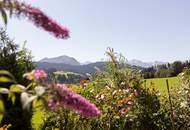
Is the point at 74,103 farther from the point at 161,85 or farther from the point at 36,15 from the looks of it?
the point at 161,85

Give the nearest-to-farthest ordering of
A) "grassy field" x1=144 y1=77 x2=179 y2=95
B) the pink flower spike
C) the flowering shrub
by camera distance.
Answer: the flowering shrub
the pink flower spike
"grassy field" x1=144 y1=77 x2=179 y2=95

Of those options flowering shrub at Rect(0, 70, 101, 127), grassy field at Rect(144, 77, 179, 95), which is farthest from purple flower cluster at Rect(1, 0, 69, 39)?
grassy field at Rect(144, 77, 179, 95)

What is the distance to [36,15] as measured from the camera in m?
1.76

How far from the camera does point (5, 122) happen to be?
481 inches

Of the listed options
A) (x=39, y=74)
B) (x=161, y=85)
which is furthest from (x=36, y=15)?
(x=161, y=85)

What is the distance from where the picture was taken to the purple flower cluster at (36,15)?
175 cm

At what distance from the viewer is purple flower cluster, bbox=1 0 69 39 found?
1.75 metres

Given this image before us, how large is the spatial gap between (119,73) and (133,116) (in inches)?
107

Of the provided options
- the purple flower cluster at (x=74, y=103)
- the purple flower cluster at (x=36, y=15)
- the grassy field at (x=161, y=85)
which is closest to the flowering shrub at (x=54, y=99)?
the purple flower cluster at (x=74, y=103)

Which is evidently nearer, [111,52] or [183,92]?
[183,92]

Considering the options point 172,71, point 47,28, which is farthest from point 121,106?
point 172,71

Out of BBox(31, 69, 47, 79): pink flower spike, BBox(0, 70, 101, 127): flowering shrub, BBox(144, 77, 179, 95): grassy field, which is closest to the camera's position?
BBox(0, 70, 101, 127): flowering shrub

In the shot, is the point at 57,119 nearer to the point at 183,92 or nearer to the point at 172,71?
the point at 183,92

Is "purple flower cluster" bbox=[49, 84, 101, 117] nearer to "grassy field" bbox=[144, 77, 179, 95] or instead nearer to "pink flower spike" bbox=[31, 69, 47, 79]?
"pink flower spike" bbox=[31, 69, 47, 79]
